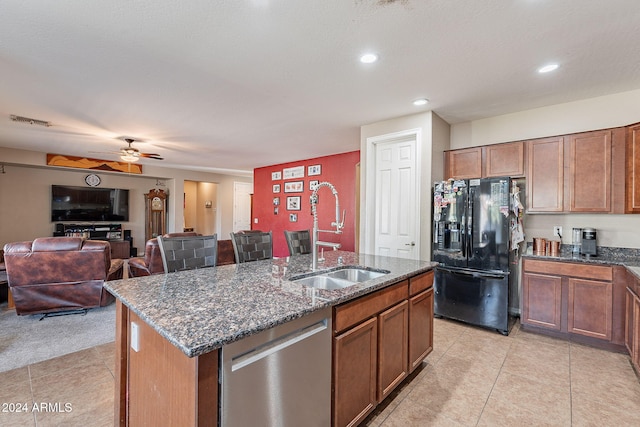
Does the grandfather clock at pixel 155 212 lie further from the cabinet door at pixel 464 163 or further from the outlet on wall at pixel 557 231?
the outlet on wall at pixel 557 231

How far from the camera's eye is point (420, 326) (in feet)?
Result: 7.43

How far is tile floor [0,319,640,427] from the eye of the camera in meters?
1.84

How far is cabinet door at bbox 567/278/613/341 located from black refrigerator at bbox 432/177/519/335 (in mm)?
539

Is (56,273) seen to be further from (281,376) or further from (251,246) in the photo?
(281,376)

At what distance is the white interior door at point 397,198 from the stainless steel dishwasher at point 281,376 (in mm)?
2492

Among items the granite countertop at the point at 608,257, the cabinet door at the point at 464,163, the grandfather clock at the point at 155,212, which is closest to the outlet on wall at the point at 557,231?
the granite countertop at the point at 608,257

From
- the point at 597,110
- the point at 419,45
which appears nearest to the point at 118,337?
the point at 419,45

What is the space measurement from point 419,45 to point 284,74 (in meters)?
1.15

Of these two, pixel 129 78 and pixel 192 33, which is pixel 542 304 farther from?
pixel 129 78

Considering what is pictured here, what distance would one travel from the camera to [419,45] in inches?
84.5

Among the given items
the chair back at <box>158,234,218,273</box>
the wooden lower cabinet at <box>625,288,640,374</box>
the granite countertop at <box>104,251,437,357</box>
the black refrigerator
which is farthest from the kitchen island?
the wooden lower cabinet at <box>625,288,640,374</box>

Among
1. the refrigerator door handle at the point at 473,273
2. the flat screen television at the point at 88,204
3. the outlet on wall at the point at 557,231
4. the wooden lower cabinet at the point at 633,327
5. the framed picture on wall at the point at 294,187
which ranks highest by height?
the framed picture on wall at the point at 294,187

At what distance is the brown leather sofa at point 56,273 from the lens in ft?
10.9

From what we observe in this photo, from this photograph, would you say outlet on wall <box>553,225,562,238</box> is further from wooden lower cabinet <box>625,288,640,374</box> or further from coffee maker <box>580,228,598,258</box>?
wooden lower cabinet <box>625,288,640,374</box>
